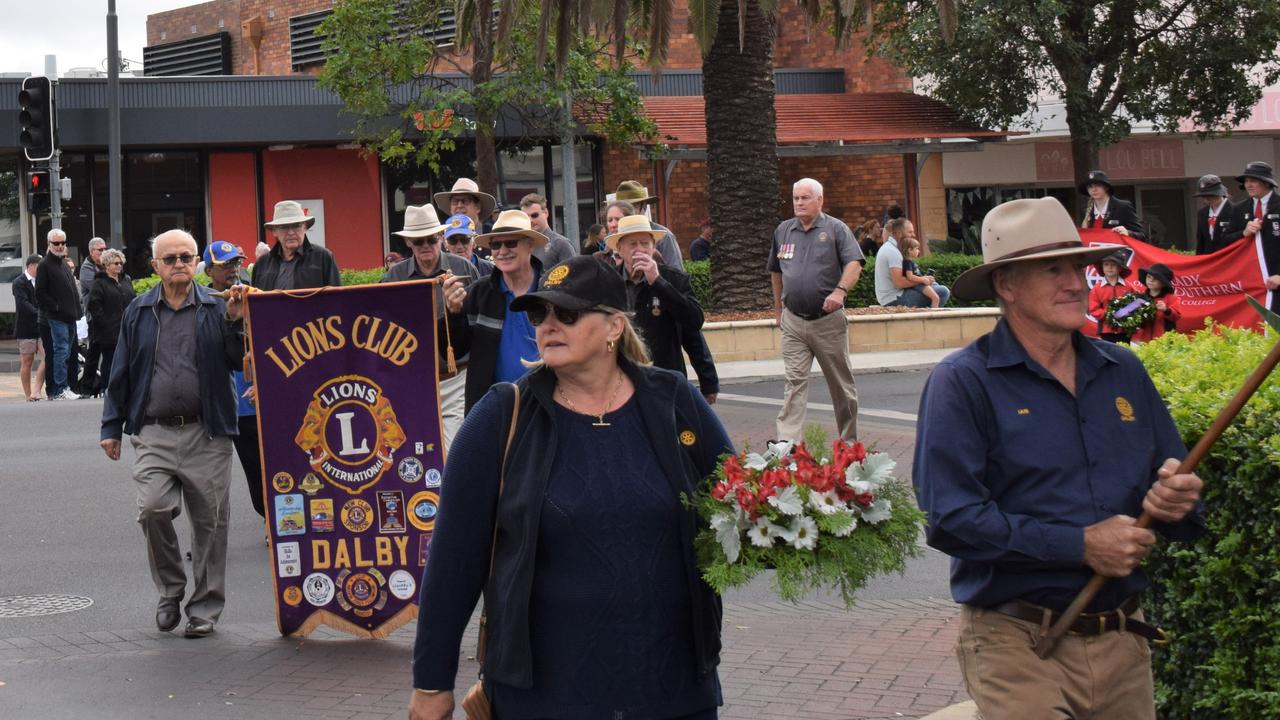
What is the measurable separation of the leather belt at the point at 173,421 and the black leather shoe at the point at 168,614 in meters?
0.86

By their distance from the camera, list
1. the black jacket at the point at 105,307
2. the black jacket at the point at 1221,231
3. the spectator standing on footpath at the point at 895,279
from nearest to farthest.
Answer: the black jacket at the point at 1221,231
the black jacket at the point at 105,307
the spectator standing on footpath at the point at 895,279

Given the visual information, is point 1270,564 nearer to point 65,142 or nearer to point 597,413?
point 597,413

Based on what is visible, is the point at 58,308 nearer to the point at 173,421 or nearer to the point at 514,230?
the point at 173,421

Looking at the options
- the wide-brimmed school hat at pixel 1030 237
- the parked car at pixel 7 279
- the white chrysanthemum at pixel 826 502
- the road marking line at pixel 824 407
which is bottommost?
the white chrysanthemum at pixel 826 502

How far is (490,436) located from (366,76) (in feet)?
71.0

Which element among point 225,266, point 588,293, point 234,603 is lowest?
point 234,603

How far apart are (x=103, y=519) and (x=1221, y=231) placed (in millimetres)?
10573

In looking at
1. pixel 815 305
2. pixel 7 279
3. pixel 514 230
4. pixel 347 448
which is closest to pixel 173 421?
pixel 347 448

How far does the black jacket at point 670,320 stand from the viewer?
869cm

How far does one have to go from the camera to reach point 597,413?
13.2 feet

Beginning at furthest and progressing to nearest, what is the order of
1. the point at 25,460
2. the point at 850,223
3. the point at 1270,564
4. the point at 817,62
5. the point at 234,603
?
the point at 817,62
the point at 850,223
the point at 25,460
the point at 234,603
the point at 1270,564

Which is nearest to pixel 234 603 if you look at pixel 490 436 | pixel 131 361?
pixel 131 361

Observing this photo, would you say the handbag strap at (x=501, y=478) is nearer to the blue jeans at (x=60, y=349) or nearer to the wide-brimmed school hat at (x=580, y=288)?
the wide-brimmed school hat at (x=580, y=288)

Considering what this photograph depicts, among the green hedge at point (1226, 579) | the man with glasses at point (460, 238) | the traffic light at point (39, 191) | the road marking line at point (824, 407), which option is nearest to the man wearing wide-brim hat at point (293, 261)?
the man with glasses at point (460, 238)
